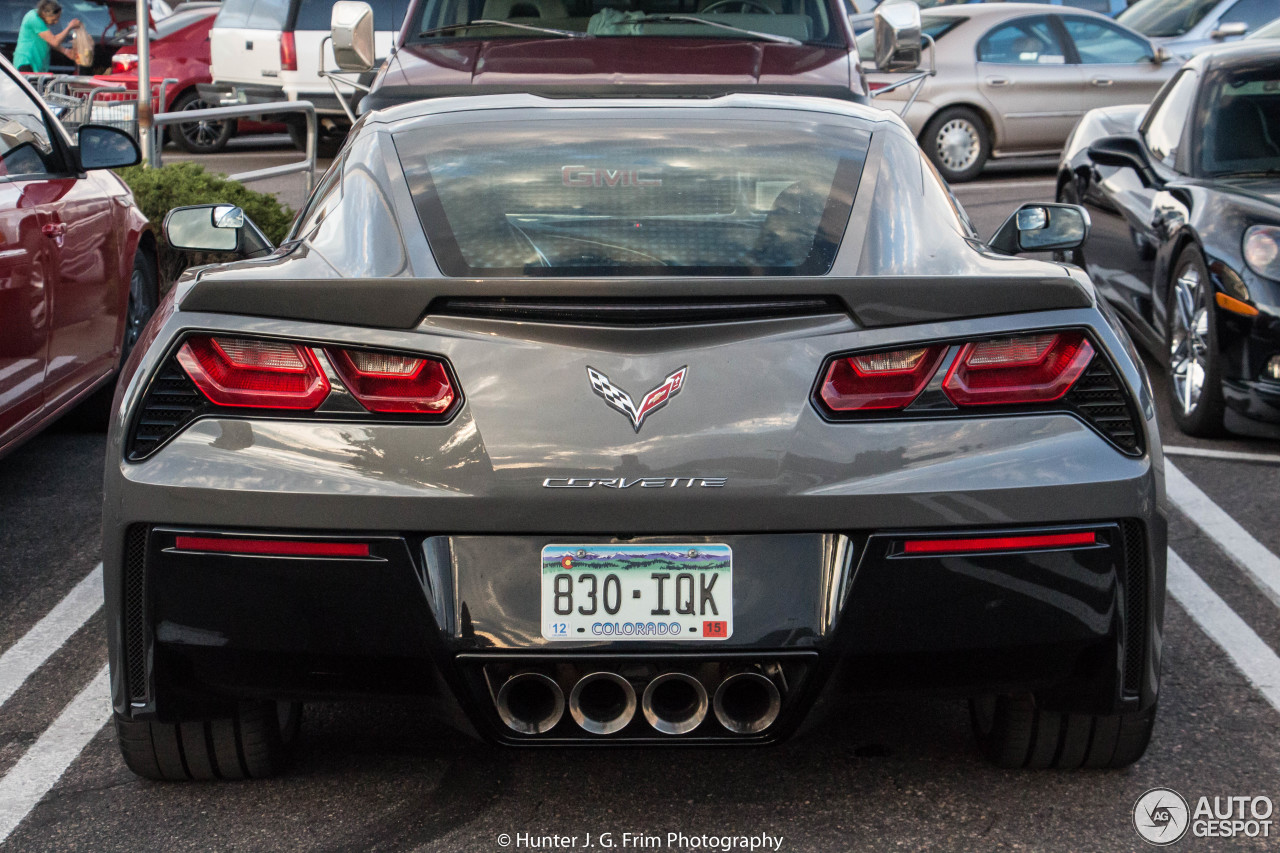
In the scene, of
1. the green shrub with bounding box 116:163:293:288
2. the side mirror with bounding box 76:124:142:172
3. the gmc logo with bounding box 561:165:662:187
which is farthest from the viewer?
the green shrub with bounding box 116:163:293:288

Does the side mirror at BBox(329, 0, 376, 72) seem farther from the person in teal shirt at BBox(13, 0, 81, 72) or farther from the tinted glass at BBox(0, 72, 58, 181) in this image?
the person in teal shirt at BBox(13, 0, 81, 72)

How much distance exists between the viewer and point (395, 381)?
281 centimetres

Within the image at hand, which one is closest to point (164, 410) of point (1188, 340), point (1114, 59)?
point (1188, 340)

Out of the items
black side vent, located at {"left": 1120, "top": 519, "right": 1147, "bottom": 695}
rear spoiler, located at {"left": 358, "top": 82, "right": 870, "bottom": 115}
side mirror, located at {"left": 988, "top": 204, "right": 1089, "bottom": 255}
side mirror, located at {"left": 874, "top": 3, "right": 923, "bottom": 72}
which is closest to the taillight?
side mirror, located at {"left": 874, "top": 3, "right": 923, "bottom": 72}

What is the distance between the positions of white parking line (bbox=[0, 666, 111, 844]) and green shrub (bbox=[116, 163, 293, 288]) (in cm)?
524

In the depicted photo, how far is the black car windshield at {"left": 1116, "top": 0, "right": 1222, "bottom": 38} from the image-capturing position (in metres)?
17.1

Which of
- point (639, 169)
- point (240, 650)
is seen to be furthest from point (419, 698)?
point (639, 169)

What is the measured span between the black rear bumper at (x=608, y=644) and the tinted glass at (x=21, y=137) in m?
3.10

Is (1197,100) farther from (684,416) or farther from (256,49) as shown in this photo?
(256,49)

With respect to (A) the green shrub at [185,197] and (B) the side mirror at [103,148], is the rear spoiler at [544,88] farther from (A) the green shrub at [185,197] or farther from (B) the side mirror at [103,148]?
(A) the green shrub at [185,197]

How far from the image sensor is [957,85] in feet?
48.7

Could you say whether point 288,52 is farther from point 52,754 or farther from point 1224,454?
point 52,754

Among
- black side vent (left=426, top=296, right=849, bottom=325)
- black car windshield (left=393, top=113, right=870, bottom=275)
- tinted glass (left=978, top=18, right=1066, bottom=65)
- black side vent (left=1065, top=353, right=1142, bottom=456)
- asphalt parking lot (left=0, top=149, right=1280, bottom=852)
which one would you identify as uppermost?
black car windshield (left=393, top=113, right=870, bottom=275)

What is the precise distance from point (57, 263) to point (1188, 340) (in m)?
4.41
